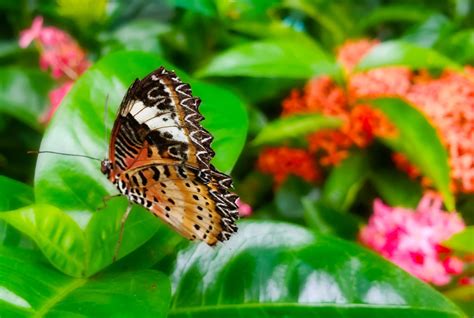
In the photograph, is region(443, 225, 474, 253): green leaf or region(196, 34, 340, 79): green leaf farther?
region(196, 34, 340, 79): green leaf

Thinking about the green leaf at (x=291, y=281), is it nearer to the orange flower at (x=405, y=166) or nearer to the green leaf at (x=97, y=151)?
the green leaf at (x=97, y=151)

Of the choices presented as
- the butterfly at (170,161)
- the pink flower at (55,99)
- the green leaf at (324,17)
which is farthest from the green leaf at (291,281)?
the green leaf at (324,17)

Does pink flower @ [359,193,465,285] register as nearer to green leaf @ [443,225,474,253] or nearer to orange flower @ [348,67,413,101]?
green leaf @ [443,225,474,253]

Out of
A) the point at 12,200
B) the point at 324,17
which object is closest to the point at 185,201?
the point at 12,200

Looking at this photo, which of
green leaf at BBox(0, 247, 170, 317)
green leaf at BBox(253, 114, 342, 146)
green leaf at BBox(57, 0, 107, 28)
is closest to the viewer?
green leaf at BBox(0, 247, 170, 317)

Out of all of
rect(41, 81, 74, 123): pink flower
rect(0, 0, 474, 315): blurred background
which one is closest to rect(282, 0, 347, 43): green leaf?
rect(0, 0, 474, 315): blurred background

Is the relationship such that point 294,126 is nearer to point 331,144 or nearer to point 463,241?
point 331,144
